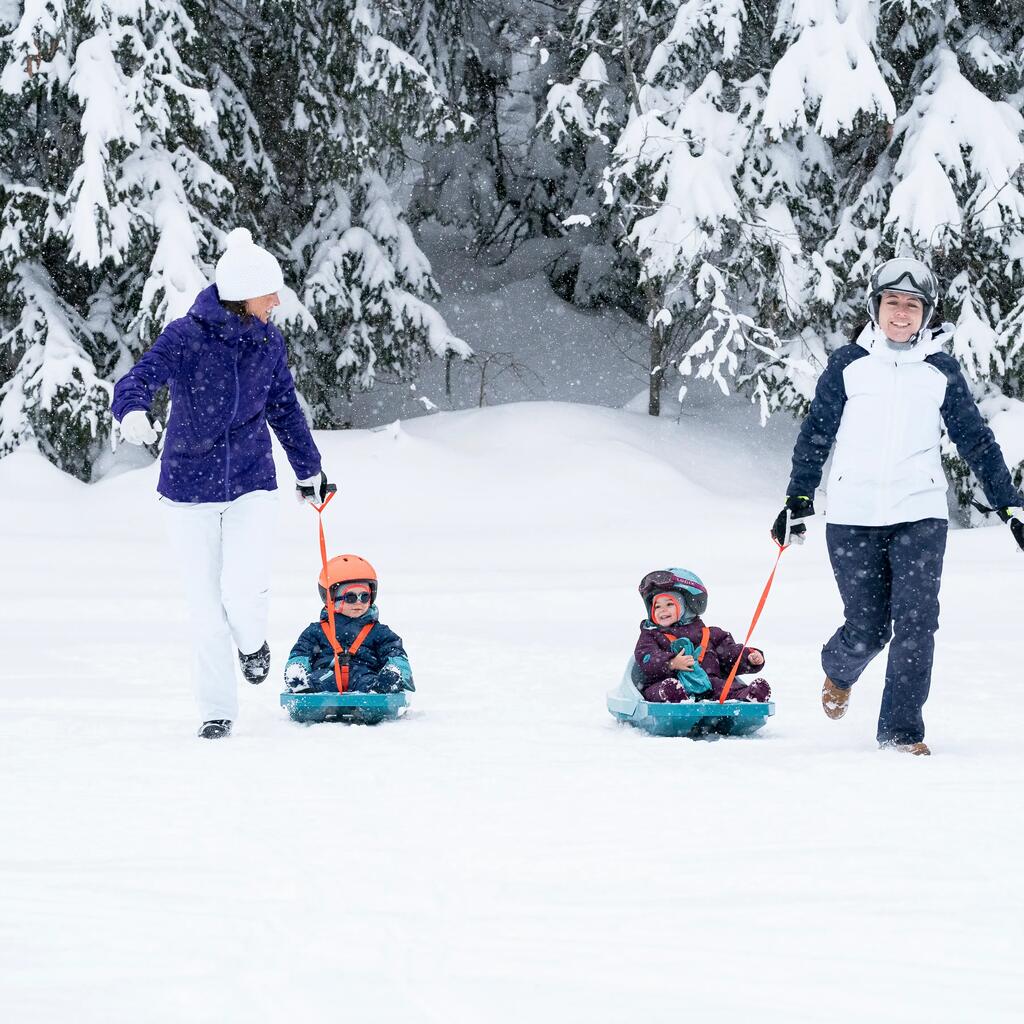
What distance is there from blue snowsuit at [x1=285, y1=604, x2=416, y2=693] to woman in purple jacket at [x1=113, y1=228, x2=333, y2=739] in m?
0.40

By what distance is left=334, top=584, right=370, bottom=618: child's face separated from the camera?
20.3 feet

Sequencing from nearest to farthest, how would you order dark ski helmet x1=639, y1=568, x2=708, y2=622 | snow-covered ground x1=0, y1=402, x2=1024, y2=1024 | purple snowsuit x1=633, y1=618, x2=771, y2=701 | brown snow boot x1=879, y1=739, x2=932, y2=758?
snow-covered ground x1=0, y1=402, x2=1024, y2=1024, brown snow boot x1=879, y1=739, x2=932, y2=758, purple snowsuit x1=633, y1=618, x2=771, y2=701, dark ski helmet x1=639, y1=568, x2=708, y2=622

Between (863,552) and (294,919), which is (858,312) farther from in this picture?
(294,919)

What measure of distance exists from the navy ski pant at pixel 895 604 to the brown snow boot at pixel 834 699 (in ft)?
0.63

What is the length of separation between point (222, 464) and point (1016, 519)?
297 centimetres

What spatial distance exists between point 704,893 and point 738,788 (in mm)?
1186

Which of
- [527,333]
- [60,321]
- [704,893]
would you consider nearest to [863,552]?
[704,893]

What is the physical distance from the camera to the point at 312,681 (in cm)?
593

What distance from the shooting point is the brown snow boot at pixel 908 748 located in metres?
5.00

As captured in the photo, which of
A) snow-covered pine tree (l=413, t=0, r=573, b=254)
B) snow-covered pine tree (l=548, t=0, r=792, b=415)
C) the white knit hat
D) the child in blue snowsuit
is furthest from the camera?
snow-covered pine tree (l=413, t=0, r=573, b=254)

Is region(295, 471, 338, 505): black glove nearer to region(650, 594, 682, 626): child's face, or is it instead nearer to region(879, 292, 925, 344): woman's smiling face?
region(650, 594, 682, 626): child's face

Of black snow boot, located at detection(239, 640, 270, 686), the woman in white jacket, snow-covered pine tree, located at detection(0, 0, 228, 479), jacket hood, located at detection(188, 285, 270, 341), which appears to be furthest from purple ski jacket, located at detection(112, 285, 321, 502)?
snow-covered pine tree, located at detection(0, 0, 228, 479)

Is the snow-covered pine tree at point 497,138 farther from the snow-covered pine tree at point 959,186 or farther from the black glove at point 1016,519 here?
the black glove at point 1016,519

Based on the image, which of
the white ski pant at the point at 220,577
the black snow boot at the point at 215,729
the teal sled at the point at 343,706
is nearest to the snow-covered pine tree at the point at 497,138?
the teal sled at the point at 343,706
